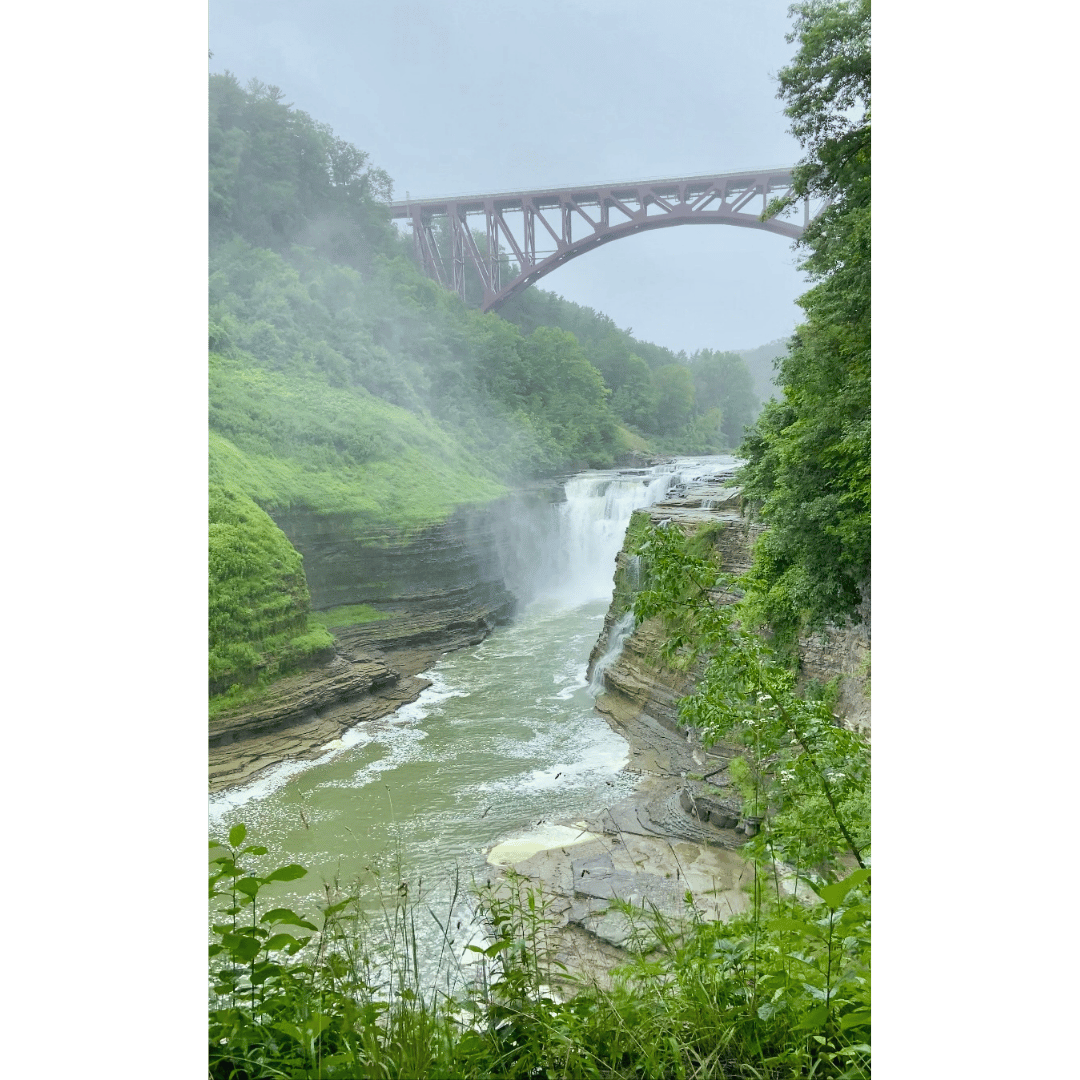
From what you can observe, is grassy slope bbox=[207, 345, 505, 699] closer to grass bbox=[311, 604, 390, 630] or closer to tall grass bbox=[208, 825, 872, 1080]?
grass bbox=[311, 604, 390, 630]

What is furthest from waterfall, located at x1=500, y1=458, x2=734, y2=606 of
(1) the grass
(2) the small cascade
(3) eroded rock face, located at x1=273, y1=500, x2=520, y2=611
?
(2) the small cascade

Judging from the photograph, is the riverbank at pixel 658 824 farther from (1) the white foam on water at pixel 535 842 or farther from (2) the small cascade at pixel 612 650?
(2) the small cascade at pixel 612 650

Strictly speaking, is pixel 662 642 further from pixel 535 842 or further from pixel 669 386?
pixel 535 842

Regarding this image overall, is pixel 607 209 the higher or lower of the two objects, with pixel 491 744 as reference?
higher

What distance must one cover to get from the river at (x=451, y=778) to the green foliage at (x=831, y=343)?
240 centimetres

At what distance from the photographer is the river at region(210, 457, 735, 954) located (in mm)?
4836

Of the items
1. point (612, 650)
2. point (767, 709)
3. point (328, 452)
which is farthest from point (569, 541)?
point (767, 709)

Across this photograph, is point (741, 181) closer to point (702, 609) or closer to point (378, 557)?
point (702, 609)

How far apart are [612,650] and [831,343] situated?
5891mm

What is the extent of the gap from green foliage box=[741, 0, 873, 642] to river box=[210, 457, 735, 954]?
240 centimetres

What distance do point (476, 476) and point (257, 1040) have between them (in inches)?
585

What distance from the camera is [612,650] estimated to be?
977 cm

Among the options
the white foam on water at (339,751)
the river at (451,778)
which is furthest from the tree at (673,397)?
the white foam on water at (339,751)

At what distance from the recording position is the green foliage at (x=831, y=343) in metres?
4.01
